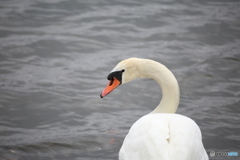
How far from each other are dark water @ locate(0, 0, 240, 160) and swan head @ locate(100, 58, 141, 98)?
81 centimetres

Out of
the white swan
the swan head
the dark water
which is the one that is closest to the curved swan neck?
the swan head

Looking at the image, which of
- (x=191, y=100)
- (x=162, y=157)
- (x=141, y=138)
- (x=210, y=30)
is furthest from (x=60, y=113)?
(x=210, y=30)

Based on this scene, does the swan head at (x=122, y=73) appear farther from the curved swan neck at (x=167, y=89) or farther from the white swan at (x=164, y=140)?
the white swan at (x=164, y=140)

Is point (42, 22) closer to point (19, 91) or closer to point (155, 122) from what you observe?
point (19, 91)

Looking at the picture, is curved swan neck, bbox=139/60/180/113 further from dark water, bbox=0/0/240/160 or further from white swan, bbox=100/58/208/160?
white swan, bbox=100/58/208/160

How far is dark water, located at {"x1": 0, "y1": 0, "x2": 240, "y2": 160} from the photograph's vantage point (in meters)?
6.03

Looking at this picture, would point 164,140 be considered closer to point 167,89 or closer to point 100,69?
point 167,89

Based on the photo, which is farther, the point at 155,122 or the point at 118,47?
the point at 118,47

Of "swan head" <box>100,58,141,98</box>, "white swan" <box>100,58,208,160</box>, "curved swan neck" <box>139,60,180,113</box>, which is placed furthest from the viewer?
"swan head" <box>100,58,141,98</box>

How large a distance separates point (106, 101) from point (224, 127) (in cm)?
204

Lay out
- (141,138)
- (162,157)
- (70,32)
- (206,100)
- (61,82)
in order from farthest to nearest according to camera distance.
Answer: (70,32) < (61,82) < (206,100) < (141,138) < (162,157)

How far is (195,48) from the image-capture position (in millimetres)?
9391

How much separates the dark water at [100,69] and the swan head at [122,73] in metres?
0.81

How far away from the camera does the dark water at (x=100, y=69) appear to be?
19.8ft
